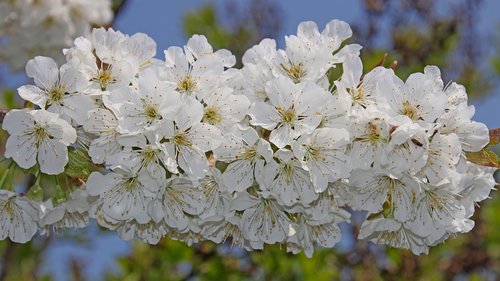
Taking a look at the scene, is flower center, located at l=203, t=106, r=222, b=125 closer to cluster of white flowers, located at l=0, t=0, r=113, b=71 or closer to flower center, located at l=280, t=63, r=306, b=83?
flower center, located at l=280, t=63, r=306, b=83

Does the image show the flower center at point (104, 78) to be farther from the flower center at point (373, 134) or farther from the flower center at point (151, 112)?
the flower center at point (373, 134)

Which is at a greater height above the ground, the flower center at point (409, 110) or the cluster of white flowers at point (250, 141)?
the flower center at point (409, 110)

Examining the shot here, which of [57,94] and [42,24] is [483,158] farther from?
[42,24]

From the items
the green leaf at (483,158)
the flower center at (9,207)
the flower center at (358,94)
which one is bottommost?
Result: the flower center at (9,207)

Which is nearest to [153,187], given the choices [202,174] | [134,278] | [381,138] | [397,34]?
[202,174]

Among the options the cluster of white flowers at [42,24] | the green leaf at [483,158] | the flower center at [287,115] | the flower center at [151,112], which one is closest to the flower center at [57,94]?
the flower center at [151,112]

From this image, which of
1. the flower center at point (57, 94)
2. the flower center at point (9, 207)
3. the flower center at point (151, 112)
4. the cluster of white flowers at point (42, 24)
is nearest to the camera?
the flower center at point (151, 112)

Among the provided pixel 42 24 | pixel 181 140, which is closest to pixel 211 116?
pixel 181 140
